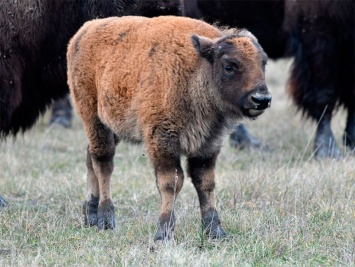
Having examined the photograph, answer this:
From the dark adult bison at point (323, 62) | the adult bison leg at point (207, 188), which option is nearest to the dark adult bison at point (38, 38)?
the adult bison leg at point (207, 188)

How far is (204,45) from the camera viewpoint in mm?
5582

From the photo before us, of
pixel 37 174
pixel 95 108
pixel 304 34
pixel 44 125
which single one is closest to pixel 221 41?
pixel 95 108

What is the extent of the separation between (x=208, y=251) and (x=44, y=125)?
286 inches

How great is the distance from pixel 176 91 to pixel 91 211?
1424 millimetres

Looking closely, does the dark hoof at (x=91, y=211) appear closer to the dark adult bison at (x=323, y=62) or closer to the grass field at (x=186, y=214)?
the grass field at (x=186, y=214)

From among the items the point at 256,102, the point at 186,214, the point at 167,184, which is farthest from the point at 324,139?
the point at 256,102

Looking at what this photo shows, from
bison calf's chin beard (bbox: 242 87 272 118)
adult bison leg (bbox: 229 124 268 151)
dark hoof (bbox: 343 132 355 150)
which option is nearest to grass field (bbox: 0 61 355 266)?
adult bison leg (bbox: 229 124 268 151)

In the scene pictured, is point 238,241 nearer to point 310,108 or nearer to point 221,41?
point 221,41

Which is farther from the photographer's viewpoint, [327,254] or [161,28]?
[161,28]

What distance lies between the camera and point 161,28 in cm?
593

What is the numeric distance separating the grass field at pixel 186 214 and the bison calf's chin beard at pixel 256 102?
2.81 ft

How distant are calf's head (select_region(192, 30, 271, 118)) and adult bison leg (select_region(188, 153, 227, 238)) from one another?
492mm

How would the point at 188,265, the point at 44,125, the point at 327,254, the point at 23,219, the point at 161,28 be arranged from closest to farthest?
the point at 188,265, the point at 327,254, the point at 161,28, the point at 23,219, the point at 44,125

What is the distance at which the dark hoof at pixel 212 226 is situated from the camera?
5.83 meters
